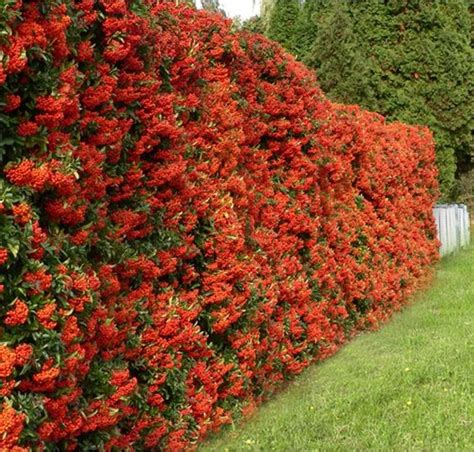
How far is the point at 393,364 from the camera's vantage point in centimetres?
625

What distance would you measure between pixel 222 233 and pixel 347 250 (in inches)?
138

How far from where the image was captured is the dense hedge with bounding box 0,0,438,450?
2990mm

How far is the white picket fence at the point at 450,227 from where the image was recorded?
1497 cm

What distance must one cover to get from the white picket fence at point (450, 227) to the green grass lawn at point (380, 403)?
24.5 ft

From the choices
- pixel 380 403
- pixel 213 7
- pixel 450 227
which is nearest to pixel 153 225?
pixel 380 403

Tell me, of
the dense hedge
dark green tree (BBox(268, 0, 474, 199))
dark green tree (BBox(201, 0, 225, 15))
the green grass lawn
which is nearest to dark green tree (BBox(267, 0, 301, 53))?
dark green tree (BBox(268, 0, 474, 199))

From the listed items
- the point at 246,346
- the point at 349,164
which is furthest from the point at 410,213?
the point at 246,346

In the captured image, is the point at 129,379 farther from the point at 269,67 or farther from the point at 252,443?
the point at 269,67

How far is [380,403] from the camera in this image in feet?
17.0

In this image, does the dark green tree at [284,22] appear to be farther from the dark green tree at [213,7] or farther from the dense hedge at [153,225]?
the dense hedge at [153,225]

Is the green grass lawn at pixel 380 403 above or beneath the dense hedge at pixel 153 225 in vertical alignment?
beneath

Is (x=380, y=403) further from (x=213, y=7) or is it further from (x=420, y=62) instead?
(x=420, y=62)

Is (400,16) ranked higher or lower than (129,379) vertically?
higher

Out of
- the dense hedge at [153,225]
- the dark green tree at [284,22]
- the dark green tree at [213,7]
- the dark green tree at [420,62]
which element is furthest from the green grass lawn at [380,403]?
the dark green tree at [284,22]
